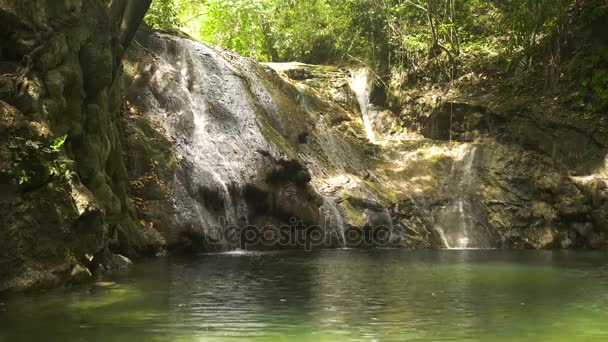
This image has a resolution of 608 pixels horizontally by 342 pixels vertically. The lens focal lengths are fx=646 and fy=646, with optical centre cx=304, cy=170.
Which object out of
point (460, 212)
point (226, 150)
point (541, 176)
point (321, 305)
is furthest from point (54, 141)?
point (541, 176)

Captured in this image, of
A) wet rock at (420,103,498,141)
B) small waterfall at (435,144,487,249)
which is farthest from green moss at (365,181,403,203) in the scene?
wet rock at (420,103,498,141)

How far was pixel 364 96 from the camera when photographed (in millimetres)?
22109

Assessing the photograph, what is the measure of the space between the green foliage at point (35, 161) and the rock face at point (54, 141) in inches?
0.5

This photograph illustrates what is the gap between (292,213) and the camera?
564 inches

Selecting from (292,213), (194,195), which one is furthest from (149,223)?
(292,213)

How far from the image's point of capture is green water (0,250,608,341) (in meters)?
5.24

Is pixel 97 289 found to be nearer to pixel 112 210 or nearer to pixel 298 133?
pixel 112 210

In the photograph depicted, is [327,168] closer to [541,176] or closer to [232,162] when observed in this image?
[232,162]

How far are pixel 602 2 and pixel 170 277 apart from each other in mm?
14754

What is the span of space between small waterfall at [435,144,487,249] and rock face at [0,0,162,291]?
8.84m

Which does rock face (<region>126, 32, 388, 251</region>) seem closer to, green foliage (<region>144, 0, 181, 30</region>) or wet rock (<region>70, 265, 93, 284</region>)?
green foliage (<region>144, 0, 181, 30</region>)

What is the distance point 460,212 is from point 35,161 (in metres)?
11.7

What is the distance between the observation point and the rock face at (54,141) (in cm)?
721

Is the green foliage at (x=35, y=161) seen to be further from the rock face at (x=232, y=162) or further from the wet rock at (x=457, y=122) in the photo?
the wet rock at (x=457, y=122)
